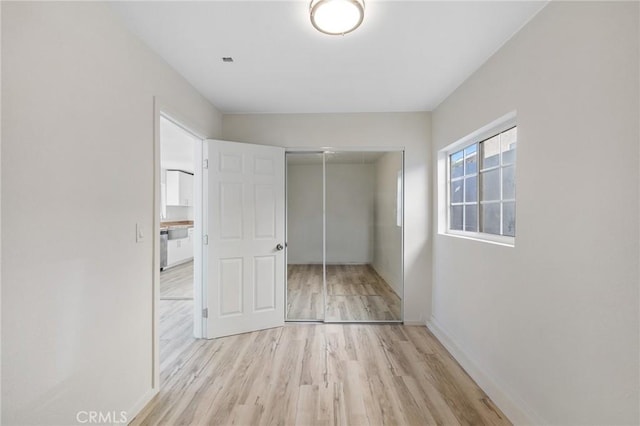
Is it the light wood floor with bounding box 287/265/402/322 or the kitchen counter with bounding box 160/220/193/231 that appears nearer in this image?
the light wood floor with bounding box 287/265/402/322

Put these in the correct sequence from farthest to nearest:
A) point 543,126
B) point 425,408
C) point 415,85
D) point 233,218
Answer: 1. point 233,218
2. point 415,85
3. point 425,408
4. point 543,126

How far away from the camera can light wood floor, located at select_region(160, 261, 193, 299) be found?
14.9ft

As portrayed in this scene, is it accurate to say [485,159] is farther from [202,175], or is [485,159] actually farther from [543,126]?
[202,175]

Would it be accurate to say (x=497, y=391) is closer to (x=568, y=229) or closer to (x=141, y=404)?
(x=568, y=229)

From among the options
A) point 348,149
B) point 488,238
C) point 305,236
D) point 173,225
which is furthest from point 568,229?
point 173,225

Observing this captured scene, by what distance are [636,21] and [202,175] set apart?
313 centimetres

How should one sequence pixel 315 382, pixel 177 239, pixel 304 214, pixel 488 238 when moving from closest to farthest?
pixel 315 382 → pixel 488 238 → pixel 304 214 → pixel 177 239

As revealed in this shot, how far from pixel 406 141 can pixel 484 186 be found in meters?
1.15

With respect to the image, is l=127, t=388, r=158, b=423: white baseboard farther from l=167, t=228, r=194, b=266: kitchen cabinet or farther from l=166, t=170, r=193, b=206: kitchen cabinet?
l=166, t=170, r=193, b=206: kitchen cabinet

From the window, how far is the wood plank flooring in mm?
1246

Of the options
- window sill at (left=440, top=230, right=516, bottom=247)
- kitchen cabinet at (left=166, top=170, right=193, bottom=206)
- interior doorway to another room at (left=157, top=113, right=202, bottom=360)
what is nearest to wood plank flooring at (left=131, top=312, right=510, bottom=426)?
interior doorway to another room at (left=157, top=113, right=202, bottom=360)

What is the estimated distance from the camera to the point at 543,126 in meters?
1.59

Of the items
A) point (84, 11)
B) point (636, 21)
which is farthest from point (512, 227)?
point (84, 11)

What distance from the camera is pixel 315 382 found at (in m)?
2.17
